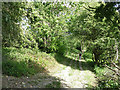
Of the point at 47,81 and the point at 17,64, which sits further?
the point at 17,64

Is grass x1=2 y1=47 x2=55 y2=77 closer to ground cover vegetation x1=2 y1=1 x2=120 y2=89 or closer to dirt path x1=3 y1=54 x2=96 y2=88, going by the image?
ground cover vegetation x1=2 y1=1 x2=120 y2=89

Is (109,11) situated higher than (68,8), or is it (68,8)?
(68,8)

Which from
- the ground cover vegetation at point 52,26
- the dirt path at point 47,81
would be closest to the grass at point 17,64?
the ground cover vegetation at point 52,26

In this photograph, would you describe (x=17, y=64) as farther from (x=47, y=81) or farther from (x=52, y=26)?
(x=52, y=26)

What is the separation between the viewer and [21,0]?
244 inches

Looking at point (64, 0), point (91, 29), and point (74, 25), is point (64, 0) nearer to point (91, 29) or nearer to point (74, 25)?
point (91, 29)

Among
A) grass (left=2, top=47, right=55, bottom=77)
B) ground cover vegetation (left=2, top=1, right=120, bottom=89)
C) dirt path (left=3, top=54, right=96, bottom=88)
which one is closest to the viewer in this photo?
ground cover vegetation (left=2, top=1, right=120, bottom=89)

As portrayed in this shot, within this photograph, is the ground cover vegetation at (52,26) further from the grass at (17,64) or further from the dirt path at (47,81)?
the dirt path at (47,81)

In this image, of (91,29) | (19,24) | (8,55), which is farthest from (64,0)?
(91,29)

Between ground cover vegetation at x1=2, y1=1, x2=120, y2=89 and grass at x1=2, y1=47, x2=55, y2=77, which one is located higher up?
ground cover vegetation at x1=2, y1=1, x2=120, y2=89

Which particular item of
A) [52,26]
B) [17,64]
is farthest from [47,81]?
[52,26]

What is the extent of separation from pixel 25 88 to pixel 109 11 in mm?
5143

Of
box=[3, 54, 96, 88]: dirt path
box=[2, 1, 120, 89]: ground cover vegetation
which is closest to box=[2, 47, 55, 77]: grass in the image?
box=[2, 1, 120, 89]: ground cover vegetation

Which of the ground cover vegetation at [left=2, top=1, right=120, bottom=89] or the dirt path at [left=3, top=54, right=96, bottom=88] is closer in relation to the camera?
the ground cover vegetation at [left=2, top=1, right=120, bottom=89]
